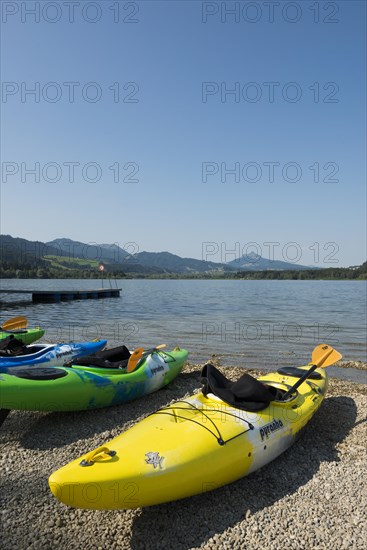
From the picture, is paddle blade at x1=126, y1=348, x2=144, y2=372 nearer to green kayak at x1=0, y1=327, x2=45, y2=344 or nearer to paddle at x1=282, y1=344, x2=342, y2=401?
paddle at x1=282, y1=344, x2=342, y2=401

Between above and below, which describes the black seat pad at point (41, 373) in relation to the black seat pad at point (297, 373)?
above

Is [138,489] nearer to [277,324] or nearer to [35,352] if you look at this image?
[35,352]

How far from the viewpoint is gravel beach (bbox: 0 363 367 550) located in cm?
379

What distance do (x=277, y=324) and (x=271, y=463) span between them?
17.0 metres

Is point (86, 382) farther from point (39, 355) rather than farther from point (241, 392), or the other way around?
point (241, 392)

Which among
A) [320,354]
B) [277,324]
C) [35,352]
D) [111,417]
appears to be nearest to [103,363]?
[111,417]

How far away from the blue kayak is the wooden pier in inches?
1234

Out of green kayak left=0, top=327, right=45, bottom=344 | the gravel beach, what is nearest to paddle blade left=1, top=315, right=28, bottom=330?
green kayak left=0, top=327, right=45, bottom=344

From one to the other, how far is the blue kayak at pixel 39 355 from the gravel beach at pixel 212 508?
169 centimetres

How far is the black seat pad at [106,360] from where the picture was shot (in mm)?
7613

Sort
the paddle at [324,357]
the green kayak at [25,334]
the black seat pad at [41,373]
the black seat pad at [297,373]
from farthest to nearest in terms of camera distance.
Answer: the green kayak at [25,334]
the black seat pad at [297,373]
the paddle at [324,357]
the black seat pad at [41,373]

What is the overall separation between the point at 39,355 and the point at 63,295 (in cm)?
3512

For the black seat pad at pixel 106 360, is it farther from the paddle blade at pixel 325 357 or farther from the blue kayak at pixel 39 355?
the paddle blade at pixel 325 357

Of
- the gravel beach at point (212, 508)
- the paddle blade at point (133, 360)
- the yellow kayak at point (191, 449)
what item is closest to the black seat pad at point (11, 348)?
the gravel beach at point (212, 508)
